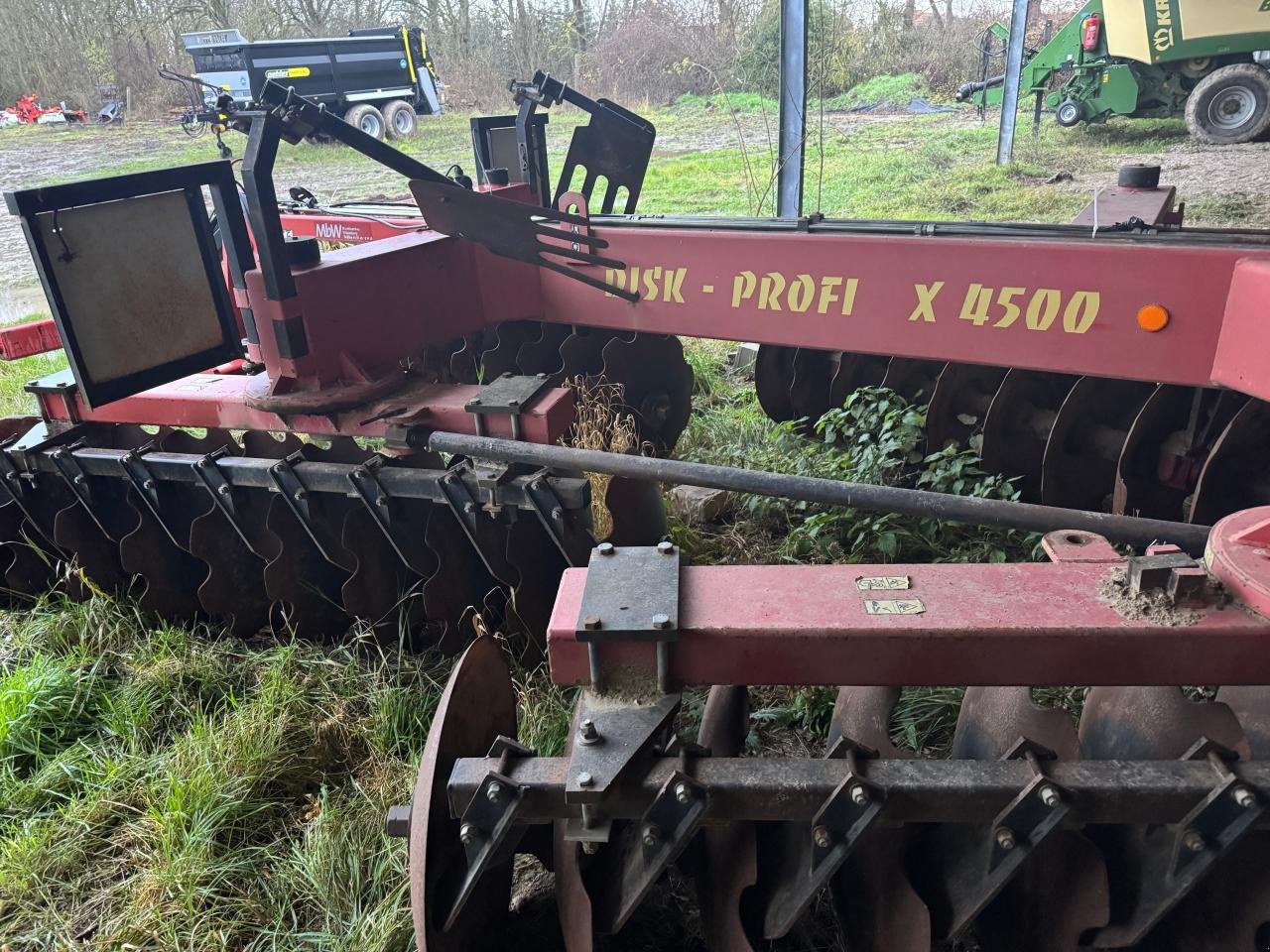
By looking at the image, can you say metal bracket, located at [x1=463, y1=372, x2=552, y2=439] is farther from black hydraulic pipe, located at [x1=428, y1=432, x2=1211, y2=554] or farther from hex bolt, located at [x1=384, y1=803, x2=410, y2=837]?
hex bolt, located at [x1=384, y1=803, x2=410, y2=837]

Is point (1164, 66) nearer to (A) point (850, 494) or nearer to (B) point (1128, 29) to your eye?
(B) point (1128, 29)

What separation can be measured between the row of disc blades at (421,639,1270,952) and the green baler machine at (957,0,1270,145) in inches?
351

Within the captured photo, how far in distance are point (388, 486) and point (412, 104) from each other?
14.0m

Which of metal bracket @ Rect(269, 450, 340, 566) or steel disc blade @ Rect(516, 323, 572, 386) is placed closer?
metal bracket @ Rect(269, 450, 340, 566)

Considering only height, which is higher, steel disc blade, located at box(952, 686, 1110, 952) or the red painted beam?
the red painted beam

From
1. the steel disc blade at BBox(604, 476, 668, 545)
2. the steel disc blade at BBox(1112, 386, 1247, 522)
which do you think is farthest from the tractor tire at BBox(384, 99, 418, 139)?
the steel disc blade at BBox(1112, 386, 1247, 522)

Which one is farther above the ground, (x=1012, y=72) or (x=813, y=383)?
(x=1012, y=72)

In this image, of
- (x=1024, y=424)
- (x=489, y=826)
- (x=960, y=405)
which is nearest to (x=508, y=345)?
(x=960, y=405)

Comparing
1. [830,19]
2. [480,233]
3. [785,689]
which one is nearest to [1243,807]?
[785,689]

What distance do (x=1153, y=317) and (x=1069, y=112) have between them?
835 cm

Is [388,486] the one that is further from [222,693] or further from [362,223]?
[362,223]

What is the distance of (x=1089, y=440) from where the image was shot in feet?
9.51

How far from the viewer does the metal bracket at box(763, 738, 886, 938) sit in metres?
1.30

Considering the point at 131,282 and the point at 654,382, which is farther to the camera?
the point at 654,382
